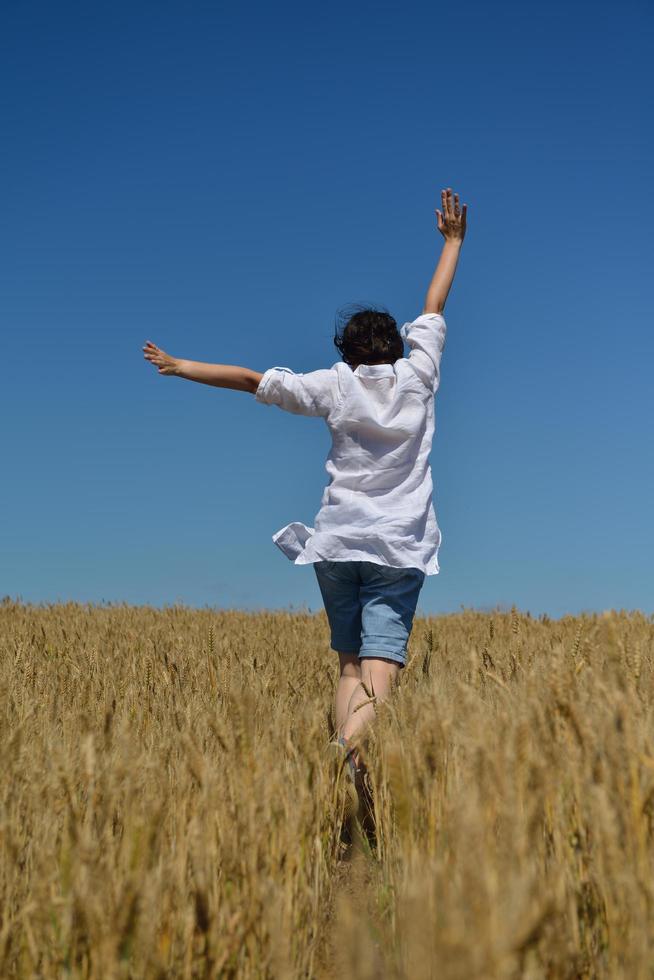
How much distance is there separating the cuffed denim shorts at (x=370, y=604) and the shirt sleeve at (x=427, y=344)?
0.84 metres

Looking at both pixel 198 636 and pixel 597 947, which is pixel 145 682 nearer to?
pixel 198 636

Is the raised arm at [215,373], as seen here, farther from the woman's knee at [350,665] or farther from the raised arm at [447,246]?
the woman's knee at [350,665]

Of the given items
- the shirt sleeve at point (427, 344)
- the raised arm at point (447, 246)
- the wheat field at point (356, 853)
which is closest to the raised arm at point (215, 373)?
the shirt sleeve at point (427, 344)

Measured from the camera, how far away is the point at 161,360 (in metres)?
3.54

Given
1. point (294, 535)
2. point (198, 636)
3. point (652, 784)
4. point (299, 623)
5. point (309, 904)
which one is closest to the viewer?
point (652, 784)

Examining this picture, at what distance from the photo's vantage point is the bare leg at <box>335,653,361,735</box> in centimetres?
338

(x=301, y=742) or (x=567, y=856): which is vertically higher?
(x=301, y=742)

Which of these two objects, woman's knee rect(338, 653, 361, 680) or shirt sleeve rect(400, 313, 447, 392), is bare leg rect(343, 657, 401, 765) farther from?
shirt sleeve rect(400, 313, 447, 392)

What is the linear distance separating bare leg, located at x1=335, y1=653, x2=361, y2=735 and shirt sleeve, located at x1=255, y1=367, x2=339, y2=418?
1.04 metres

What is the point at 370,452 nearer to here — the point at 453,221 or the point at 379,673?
the point at 379,673

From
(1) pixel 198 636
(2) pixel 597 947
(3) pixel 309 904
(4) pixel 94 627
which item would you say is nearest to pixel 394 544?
(3) pixel 309 904

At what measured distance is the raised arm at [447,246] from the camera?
3850 mm

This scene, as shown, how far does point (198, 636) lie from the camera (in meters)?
6.93

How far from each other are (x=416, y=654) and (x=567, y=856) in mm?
A: 4029
